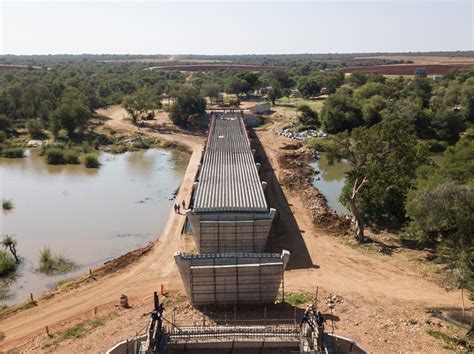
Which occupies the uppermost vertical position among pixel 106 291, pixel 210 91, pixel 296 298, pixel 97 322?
pixel 210 91

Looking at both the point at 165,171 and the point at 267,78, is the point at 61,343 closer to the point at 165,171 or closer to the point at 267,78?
the point at 165,171

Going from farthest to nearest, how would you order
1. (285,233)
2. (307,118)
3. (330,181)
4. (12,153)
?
1. (307,118)
2. (12,153)
3. (330,181)
4. (285,233)

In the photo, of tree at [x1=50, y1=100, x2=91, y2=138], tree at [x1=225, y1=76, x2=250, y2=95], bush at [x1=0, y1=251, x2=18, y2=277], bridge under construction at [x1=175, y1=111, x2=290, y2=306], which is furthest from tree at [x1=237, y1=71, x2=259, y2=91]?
bush at [x1=0, y1=251, x2=18, y2=277]

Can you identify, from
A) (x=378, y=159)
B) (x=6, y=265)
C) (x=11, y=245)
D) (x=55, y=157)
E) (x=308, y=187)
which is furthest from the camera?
(x=55, y=157)

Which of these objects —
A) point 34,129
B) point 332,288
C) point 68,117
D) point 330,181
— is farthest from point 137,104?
point 332,288

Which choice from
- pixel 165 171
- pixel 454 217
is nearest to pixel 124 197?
pixel 165 171

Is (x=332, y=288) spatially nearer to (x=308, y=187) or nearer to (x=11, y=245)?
(x=308, y=187)
